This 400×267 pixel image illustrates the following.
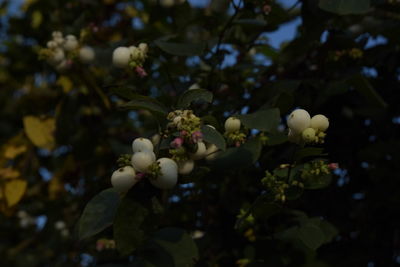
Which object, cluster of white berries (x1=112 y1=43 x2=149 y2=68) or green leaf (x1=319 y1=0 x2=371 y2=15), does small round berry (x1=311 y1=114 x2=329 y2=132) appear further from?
cluster of white berries (x1=112 y1=43 x2=149 y2=68)

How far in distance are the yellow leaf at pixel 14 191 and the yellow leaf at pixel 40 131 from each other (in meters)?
0.21

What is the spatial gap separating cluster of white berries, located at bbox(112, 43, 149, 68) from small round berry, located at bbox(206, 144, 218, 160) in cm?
28

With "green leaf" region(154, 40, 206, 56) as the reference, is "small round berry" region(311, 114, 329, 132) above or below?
below

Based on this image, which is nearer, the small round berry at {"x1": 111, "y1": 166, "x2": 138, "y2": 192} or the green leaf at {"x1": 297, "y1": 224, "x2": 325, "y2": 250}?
the small round berry at {"x1": 111, "y1": 166, "x2": 138, "y2": 192}

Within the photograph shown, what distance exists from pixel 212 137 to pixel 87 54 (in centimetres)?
93

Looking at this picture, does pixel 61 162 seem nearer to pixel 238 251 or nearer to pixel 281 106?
pixel 238 251

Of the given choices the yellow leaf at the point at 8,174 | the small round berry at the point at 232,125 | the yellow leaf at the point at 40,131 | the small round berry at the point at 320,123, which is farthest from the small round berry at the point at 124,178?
the yellow leaf at the point at 40,131

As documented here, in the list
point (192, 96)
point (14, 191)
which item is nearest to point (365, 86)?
point (192, 96)

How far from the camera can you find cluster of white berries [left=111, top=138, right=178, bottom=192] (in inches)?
36.0

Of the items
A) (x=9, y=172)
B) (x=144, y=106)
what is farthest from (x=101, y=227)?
(x=9, y=172)

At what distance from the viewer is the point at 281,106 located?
3.78 feet

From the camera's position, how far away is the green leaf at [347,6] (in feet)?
3.74

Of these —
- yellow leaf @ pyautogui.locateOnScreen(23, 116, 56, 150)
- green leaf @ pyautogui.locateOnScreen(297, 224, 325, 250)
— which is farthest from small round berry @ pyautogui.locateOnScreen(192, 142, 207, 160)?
yellow leaf @ pyautogui.locateOnScreen(23, 116, 56, 150)

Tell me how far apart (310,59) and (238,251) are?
2.16ft
